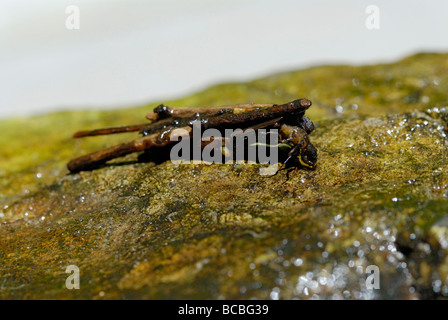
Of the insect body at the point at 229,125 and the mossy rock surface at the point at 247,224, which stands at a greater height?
the insect body at the point at 229,125

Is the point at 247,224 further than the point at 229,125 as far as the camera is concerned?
No

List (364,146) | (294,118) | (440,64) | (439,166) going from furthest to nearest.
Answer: (440,64) → (364,146) → (294,118) → (439,166)

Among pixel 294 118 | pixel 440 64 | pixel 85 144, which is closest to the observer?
pixel 294 118

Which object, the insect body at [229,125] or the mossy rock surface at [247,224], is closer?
the mossy rock surface at [247,224]
